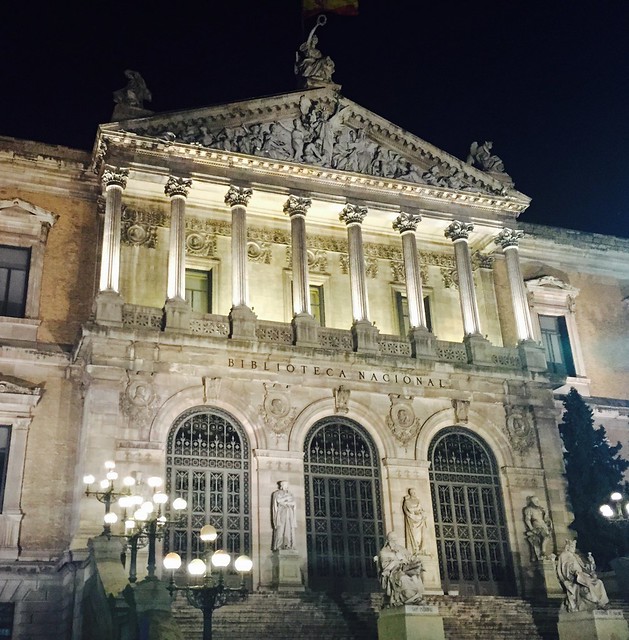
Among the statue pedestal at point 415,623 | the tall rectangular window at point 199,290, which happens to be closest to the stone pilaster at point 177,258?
the tall rectangular window at point 199,290

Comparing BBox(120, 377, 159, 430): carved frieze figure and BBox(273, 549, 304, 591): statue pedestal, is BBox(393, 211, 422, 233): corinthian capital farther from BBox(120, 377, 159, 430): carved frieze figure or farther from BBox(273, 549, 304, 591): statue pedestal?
BBox(273, 549, 304, 591): statue pedestal

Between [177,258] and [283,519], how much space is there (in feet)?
24.7

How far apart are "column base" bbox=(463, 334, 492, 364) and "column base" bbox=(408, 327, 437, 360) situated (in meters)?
1.12

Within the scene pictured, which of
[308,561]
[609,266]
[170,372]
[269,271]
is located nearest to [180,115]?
[269,271]

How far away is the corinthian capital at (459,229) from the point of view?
27531 mm

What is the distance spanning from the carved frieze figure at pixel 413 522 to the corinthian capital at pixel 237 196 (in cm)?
940

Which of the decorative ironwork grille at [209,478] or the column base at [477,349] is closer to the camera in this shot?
the decorative ironwork grille at [209,478]

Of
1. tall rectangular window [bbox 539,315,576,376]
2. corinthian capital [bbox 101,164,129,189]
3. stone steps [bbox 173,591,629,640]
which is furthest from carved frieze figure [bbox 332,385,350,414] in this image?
tall rectangular window [bbox 539,315,576,376]

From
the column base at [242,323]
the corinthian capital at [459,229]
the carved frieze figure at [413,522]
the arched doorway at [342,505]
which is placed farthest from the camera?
the corinthian capital at [459,229]

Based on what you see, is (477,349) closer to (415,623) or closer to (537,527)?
(537,527)

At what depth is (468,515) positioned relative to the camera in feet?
79.8

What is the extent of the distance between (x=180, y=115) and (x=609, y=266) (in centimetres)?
1711

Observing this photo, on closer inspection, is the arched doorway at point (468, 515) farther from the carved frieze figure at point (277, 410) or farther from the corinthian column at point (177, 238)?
the corinthian column at point (177, 238)

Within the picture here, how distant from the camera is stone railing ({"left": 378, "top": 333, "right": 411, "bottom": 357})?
2512 centimetres
